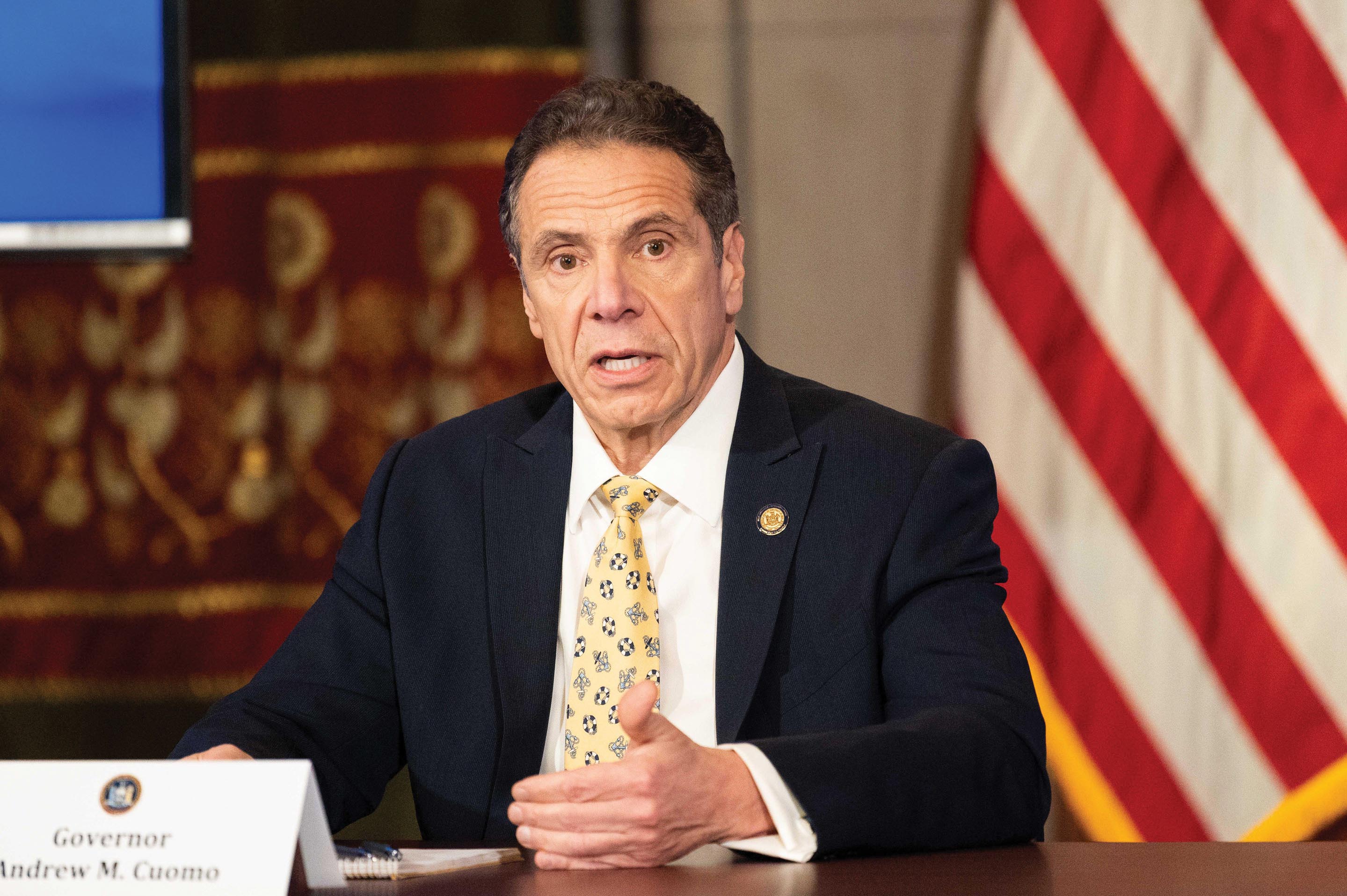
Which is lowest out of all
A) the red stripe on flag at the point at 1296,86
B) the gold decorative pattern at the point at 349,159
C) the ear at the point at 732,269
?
the ear at the point at 732,269

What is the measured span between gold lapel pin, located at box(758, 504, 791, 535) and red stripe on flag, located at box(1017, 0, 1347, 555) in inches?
54.8

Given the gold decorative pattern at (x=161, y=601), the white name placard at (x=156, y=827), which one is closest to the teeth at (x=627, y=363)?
the white name placard at (x=156, y=827)

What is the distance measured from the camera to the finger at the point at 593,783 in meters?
1.06

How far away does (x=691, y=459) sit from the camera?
1.66 meters

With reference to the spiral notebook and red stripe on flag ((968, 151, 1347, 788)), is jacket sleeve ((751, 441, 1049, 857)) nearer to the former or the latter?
the spiral notebook

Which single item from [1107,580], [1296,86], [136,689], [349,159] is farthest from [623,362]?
[136,689]

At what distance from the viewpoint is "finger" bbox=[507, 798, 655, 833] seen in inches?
41.4

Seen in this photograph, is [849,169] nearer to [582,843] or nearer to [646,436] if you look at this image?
[646,436]

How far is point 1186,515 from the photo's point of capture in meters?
2.57

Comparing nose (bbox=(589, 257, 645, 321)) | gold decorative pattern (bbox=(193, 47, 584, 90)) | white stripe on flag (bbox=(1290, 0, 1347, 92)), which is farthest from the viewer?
gold decorative pattern (bbox=(193, 47, 584, 90))

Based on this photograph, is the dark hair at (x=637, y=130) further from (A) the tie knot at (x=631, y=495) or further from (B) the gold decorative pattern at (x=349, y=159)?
(B) the gold decorative pattern at (x=349, y=159)

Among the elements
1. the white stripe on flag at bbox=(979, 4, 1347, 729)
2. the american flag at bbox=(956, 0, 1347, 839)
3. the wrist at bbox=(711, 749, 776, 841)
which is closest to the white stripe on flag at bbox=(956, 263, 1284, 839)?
the american flag at bbox=(956, 0, 1347, 839)

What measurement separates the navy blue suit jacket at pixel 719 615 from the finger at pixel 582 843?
39 cm

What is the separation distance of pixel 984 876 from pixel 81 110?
2.58 meters
